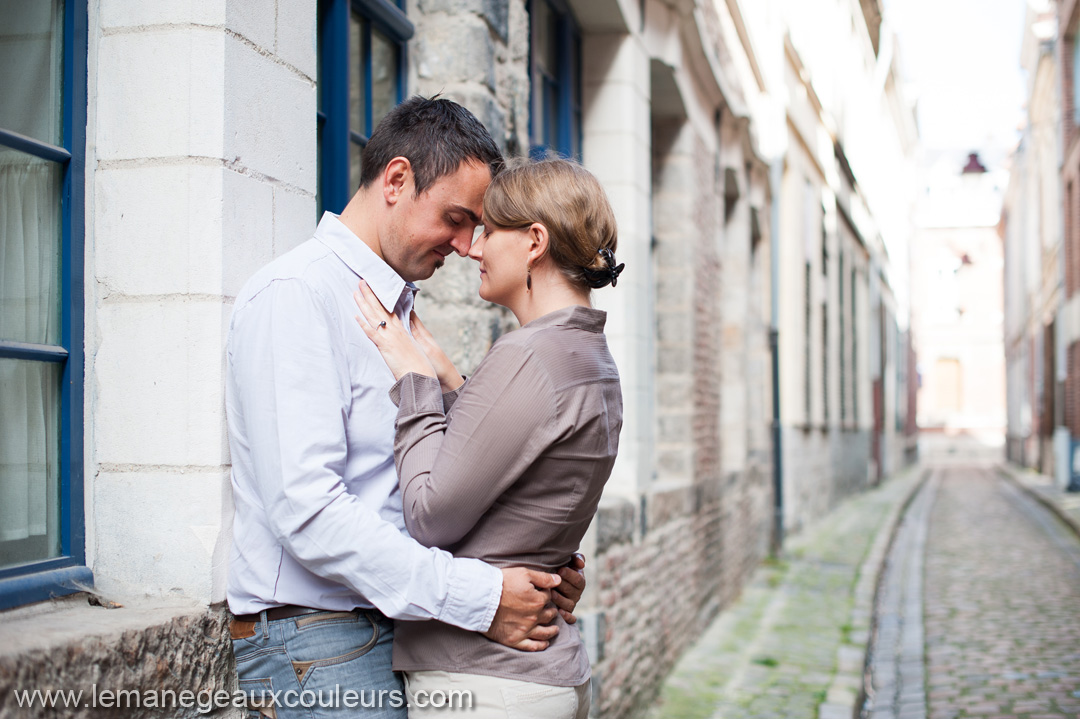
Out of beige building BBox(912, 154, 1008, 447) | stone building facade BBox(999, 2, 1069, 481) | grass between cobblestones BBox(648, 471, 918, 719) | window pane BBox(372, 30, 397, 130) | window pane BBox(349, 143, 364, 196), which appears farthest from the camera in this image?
beige building BBox(912, 154, 1008, 447)

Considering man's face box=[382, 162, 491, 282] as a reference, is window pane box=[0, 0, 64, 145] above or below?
above

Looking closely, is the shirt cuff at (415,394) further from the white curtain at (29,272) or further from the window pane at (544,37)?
the window pane at (544,37)

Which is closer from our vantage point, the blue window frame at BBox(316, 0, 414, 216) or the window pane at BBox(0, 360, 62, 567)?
the window pane at BBox(0, 360, 62, 567)

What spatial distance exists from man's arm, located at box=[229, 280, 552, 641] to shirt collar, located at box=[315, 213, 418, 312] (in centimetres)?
24

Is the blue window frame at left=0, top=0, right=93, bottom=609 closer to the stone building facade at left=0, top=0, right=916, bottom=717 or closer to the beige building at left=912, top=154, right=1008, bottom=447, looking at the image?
the stone building facade at left=0, top=0, right=916, bottom=717

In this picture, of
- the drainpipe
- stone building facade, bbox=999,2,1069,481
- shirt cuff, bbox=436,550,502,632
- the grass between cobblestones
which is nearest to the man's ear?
shirt cuff, bbox=436,550,502,632

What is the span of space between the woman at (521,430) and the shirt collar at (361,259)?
0.16 ft

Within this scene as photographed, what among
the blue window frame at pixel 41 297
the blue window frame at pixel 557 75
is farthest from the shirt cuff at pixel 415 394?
the blue window frame at pixel 557 75

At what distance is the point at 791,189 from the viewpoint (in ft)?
44.1

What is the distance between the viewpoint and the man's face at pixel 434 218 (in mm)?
2074

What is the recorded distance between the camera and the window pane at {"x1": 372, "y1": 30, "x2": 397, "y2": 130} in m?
3.61

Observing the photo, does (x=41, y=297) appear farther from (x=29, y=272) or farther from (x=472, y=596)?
(x=472, y=596)

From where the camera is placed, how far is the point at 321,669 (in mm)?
1827

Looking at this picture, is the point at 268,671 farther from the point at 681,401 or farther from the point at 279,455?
the point at 681,401
